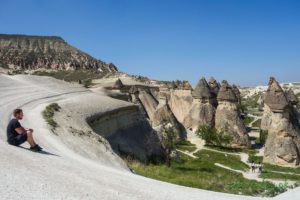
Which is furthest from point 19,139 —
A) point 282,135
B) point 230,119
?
point 230,119

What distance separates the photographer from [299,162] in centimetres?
2884

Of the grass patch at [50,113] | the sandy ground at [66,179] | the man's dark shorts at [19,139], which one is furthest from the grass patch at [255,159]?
the man's dark shorts at [19,139]

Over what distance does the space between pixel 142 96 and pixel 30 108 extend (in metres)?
29.4

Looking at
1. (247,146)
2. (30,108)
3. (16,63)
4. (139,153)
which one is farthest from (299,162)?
(16,63)

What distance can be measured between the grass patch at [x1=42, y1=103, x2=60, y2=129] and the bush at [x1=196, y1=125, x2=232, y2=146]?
18.9 metres

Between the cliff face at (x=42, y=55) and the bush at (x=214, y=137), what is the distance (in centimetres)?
6462

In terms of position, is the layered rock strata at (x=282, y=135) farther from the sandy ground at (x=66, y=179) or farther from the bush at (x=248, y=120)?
the bush at (x=248, y=120)

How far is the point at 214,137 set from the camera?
35875 millimetres

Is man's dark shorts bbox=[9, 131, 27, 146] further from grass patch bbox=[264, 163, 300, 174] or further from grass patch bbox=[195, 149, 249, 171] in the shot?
grass patch bbox=[264, 163, 300, 174]

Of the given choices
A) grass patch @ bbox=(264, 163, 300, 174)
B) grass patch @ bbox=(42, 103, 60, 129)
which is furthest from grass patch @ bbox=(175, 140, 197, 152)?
grass patch @ bbox=(42, 103, 60, 129)

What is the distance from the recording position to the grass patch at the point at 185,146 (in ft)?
113

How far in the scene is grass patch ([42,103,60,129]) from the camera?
49.6 ft

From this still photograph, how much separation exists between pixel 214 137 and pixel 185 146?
240 cm

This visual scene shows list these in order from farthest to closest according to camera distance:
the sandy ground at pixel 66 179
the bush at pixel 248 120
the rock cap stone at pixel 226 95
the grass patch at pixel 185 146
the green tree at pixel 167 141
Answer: the bush at pixel 248 120 → the rock cap stone at pixel 226 95 → the grass patch at pixel 185 146 → the green tree at pixel 167 141 → the sandy ground at pixel 66 179
